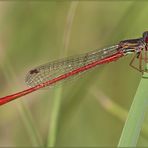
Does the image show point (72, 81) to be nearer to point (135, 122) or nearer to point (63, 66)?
point (63, 66)

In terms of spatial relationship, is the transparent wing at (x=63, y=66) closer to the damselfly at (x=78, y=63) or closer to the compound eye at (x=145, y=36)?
the damselfly at (x=78, y=63)

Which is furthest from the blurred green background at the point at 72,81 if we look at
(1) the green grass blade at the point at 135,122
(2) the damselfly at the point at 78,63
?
(1) the green grass blade at the point at 135,122

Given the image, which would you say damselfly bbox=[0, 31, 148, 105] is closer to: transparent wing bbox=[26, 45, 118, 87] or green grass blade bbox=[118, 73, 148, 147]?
transparent wing bbox=[26, 45, 118, 87]

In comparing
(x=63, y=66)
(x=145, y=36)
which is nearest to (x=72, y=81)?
(x=63, y=66)

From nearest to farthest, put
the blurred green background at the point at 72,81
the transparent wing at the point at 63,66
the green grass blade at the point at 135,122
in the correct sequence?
the green grass blade at the point at 135,122
the blurred green background at the point at 72,81
the transparent wing at the point at 63,66

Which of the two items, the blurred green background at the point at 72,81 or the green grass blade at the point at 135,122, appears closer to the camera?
the green grass blade at the point at 135,122

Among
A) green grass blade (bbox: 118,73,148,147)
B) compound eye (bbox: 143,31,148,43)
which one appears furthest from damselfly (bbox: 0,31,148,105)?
green grass blade (bbox: 118,73,148,147)
